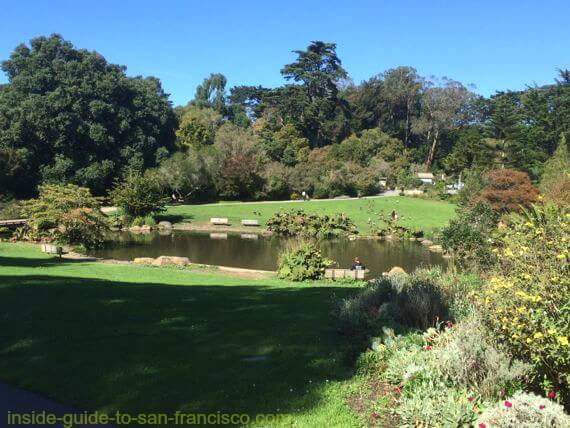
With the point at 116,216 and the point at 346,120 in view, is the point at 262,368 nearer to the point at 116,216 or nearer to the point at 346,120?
the point at 116,216

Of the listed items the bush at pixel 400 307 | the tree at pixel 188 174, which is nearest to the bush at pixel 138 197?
the tree at pixel 188 174

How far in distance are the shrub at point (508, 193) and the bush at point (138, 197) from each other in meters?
19.6

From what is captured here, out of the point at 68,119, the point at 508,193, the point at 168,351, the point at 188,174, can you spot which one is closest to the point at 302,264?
the point at 168,351

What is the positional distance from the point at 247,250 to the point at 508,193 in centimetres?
1393

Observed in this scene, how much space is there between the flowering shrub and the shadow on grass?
1527 millimetres

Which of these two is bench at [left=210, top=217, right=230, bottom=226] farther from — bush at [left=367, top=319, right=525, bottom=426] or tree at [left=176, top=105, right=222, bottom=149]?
bush at [left=367, top=319, right=525, bottom=426]

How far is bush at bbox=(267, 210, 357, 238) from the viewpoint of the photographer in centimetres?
3083

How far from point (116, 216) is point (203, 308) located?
26.3 m

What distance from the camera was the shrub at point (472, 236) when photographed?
16564 millimetres

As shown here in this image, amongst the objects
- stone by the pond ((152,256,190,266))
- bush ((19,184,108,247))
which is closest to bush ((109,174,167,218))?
bush ((19,184,108,247))

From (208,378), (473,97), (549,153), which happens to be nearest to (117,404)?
(208,378)

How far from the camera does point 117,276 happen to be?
12.4 metres

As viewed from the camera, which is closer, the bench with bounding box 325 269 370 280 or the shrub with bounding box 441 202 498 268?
the bench with bounding box 325 269 370 280

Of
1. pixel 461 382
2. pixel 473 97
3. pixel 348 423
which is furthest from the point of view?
pixel 473 97
